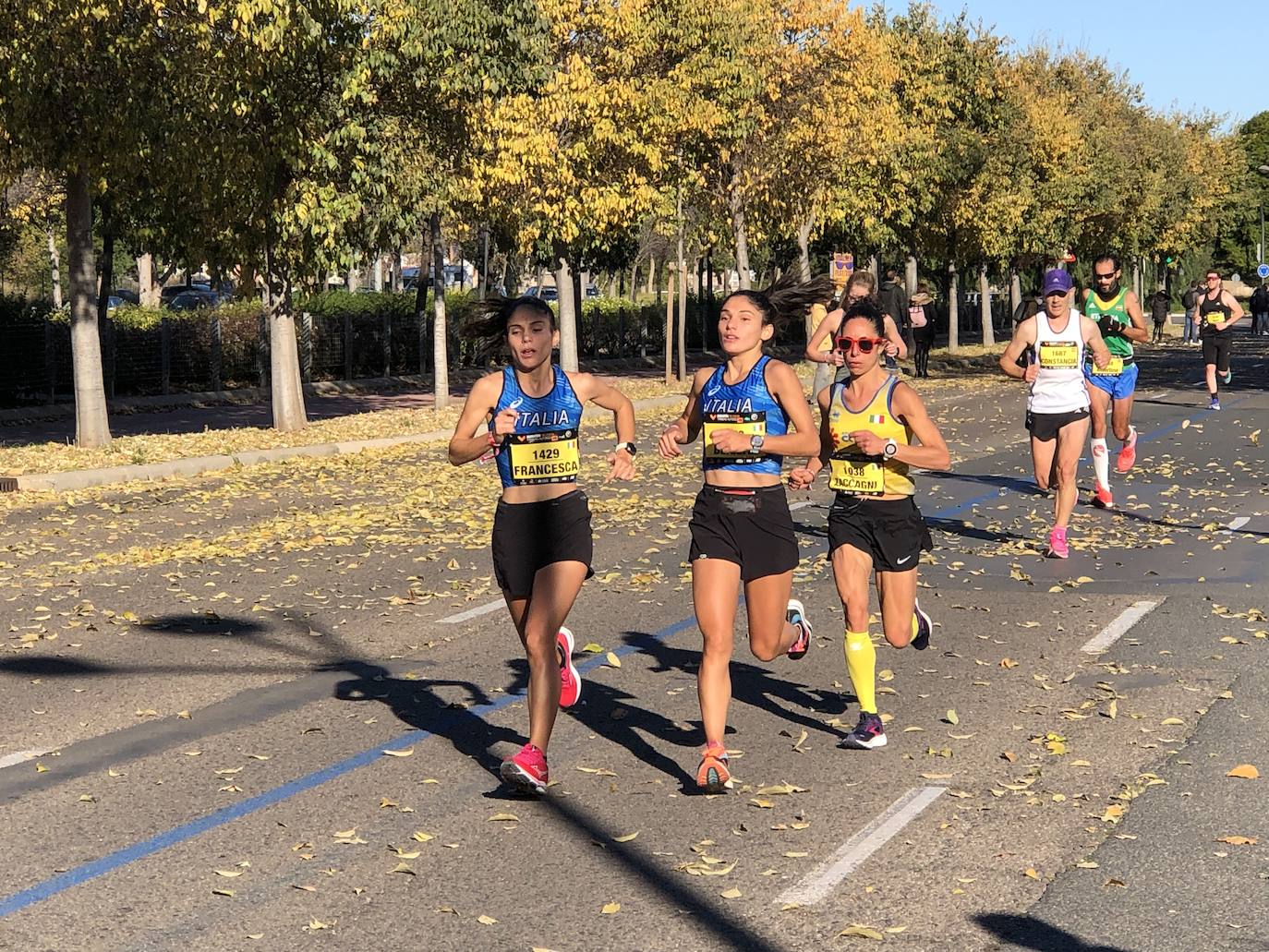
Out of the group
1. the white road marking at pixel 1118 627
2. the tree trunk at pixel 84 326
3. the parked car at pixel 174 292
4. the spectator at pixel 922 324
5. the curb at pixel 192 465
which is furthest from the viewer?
the parked car at pixel 174 292

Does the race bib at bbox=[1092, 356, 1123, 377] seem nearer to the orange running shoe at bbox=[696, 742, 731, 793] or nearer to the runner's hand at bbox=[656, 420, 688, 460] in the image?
the runner's hand at bbox=[656, 420, 688, 460]

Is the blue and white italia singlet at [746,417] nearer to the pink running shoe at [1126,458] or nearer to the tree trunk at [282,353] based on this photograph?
the pink running shoe at [1126,458]

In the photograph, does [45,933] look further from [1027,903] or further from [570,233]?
[570,233]

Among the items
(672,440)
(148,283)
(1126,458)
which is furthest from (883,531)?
(148,283)

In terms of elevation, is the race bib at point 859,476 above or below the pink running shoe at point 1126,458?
above

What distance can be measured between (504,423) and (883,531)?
6.05 feet

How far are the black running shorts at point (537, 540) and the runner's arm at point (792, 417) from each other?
31.7 inches

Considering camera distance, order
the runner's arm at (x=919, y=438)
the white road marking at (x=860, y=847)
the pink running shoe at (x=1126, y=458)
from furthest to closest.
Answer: the pink running shoe at (x=1126, y=458), the runner's arm at (x=919, y=438), the white road marking at (x=860, y=847)

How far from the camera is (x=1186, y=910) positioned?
523 cm

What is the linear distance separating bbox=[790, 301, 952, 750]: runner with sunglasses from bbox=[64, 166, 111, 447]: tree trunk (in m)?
15.6

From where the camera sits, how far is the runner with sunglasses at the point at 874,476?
7410 millimetres

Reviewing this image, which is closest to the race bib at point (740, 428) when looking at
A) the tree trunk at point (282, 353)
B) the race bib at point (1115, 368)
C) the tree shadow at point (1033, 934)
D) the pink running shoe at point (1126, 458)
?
the tree shadow at point (1033, 934)

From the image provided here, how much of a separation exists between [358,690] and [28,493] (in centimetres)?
1039

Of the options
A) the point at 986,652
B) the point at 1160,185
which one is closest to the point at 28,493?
the point at 986,652
